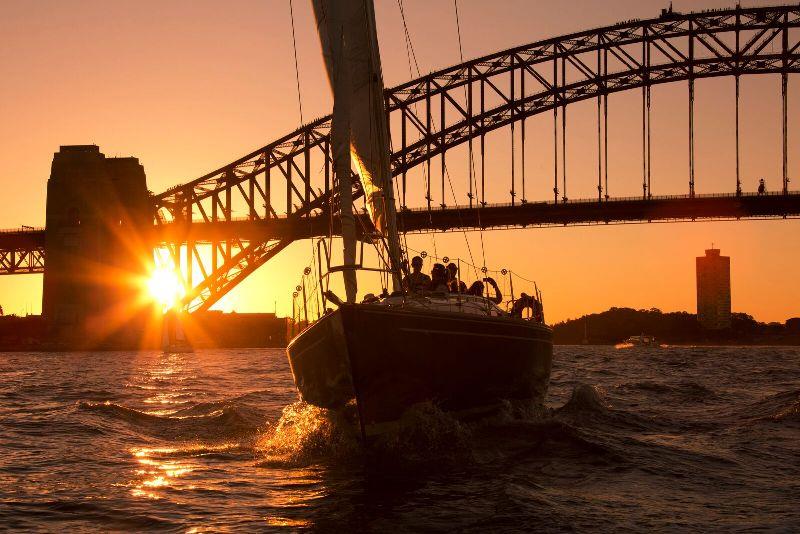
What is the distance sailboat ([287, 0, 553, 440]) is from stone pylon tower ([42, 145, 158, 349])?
222ft

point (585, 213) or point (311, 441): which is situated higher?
point (585, 213)

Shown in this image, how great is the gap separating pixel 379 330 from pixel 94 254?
2840 inches

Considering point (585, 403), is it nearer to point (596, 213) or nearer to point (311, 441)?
point (311, 441)

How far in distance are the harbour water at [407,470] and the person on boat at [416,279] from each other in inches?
84.0

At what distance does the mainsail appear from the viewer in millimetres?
13734

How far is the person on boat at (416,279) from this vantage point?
14.4 metres

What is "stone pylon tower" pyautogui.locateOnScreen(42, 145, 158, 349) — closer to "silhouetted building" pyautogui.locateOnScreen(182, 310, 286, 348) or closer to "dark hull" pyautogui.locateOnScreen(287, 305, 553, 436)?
"silhouetted building" pyautogui.locateOnScreen(182, 310, 286, 348)

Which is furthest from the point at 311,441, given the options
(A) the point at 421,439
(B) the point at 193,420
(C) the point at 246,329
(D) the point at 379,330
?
(C) the point at 246,329

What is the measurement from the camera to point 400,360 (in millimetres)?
12180

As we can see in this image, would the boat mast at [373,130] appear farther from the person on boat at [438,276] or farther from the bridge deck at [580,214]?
the bridge deck at [580,214]

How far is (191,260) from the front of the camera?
240ft

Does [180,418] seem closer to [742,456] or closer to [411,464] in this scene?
[411,464]

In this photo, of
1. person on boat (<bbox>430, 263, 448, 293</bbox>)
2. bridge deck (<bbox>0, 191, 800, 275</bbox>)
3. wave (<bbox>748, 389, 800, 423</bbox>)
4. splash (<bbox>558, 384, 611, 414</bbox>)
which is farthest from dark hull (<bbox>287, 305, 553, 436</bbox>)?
bridge deck (<bbox>0, 191, 800, 275</bbox>)

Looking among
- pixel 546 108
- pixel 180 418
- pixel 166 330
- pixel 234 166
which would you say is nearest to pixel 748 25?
pixel 546 108
